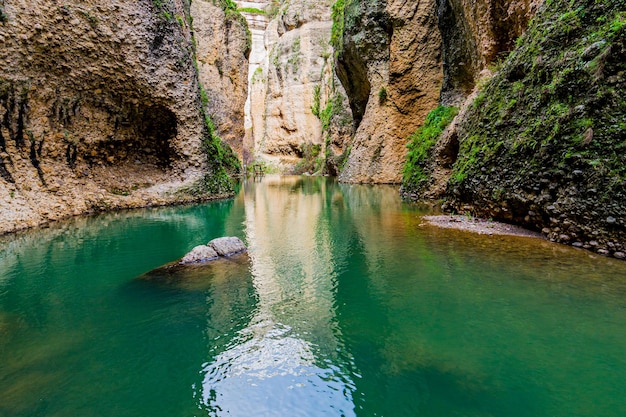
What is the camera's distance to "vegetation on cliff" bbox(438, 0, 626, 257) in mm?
5965

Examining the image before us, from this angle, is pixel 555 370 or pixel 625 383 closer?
pixel 625 383

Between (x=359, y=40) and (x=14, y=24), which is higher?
(x=359, y=40)

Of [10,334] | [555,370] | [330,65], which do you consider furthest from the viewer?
[330,65]

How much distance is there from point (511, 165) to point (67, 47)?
14.1m

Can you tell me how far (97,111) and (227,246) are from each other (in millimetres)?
10216

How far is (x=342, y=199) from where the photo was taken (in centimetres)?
1717

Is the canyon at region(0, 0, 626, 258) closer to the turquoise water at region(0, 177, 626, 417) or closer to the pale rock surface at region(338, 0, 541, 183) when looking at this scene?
A: the pale rock surface at region(338, 0, 541, 183)

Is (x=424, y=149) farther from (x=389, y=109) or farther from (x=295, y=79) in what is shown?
(x=295, y=79)

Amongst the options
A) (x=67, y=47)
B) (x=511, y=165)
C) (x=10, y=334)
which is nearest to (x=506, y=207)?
(x=511, y=165)

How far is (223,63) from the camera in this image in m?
34.9

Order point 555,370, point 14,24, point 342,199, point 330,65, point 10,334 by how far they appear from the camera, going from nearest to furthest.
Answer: point 555,370, point 10,334, point 14,24, point 342,199, point 330,65

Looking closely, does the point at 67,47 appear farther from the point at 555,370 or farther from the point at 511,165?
the point at 555,370

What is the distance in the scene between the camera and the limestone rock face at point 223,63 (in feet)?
109

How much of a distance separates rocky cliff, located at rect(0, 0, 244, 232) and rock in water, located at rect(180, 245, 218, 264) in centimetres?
637
